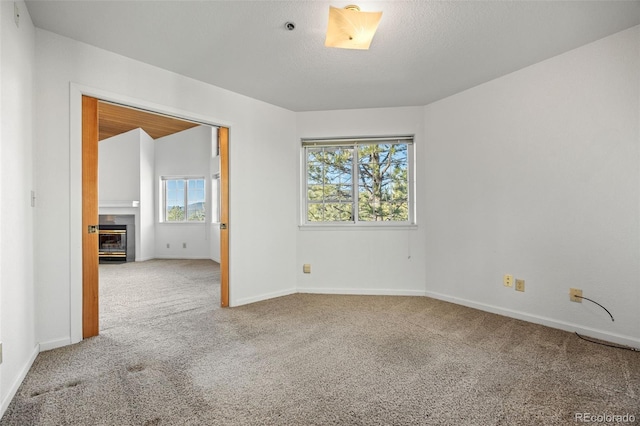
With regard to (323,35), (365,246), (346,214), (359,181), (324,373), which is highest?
(323,35)

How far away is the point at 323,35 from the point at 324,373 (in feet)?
7.56

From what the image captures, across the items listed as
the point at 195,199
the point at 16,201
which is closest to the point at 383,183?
the point at 16,201

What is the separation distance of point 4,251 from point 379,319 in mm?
2647

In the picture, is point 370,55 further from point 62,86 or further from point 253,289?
point 253,289

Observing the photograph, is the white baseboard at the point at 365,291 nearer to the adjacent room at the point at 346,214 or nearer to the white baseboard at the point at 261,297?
the adjacent room at the point at 346,214

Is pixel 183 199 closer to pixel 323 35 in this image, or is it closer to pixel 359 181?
pixel 359 181

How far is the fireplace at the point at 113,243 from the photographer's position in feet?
22.2

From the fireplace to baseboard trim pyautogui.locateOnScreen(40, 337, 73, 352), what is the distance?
4.92 m

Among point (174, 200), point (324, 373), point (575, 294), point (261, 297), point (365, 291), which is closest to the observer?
point (324, 373)

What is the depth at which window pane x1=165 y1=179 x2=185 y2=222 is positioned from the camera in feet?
24.2

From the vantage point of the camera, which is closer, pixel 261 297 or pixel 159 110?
pixel 159 110

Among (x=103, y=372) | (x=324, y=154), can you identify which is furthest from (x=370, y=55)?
(x=103, y=372)

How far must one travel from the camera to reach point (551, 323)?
9.04 ft

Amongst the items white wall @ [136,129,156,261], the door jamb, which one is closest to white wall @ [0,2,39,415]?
the door jamb
